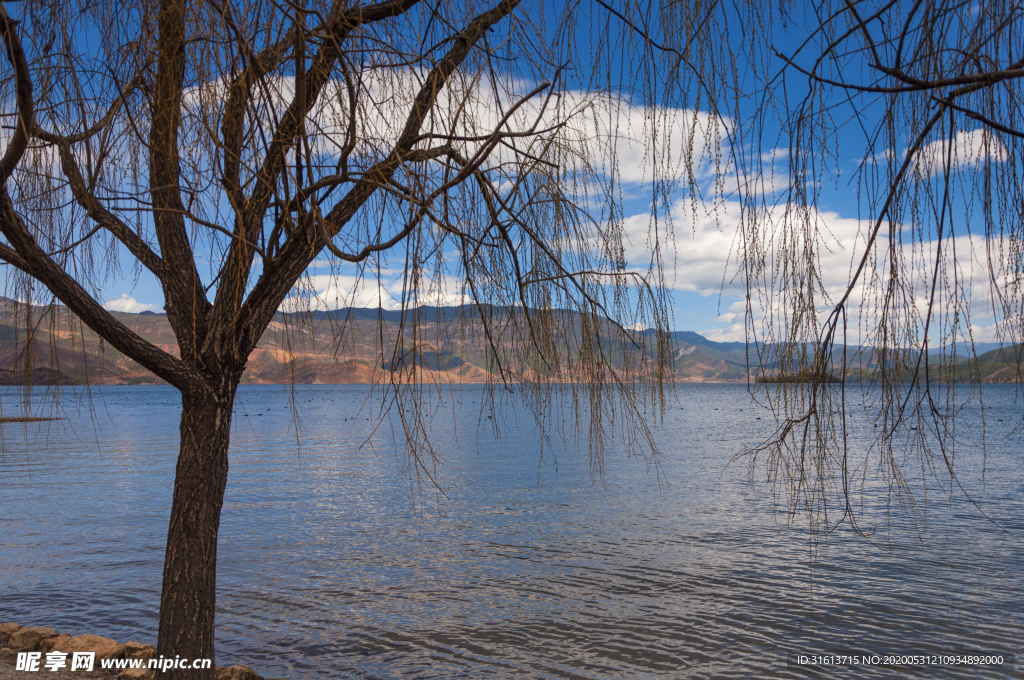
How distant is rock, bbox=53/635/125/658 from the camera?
7215mm

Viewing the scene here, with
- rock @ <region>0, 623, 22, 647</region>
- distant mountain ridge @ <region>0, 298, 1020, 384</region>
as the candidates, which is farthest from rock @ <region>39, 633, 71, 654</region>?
distant mountain ridge @ <region>0, 298, 1020, 384</region>

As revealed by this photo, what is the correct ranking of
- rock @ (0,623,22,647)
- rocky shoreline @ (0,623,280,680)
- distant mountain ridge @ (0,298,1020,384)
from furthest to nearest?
rock @ (0,623,22,647) < rocky shoreline @ (0,623,280,680) < distant mountain ridge @ (0,298,1020,384)

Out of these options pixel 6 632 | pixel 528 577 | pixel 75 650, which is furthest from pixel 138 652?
pixel 528 577

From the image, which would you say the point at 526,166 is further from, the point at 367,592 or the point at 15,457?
the point at 15,457

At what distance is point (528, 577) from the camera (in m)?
13.2

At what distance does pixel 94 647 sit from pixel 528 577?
312 inches

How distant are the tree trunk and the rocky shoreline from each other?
2.62 m

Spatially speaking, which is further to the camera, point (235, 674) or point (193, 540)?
point (235, 674)

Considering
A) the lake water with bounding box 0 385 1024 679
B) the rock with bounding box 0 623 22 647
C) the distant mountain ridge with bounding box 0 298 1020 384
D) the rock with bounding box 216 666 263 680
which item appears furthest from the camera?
the lake water with bounding box 0 385 1024 679

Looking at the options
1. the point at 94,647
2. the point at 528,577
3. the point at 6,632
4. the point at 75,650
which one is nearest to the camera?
the point at 75,650

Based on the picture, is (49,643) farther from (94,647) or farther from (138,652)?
(138,652)

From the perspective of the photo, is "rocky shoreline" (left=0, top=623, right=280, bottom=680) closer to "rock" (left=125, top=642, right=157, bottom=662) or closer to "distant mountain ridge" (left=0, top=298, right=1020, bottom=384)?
"rock" (left=125, top=642, right=157, bottom=662)

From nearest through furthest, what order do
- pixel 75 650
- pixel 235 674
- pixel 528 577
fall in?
pixel 235 674 < pixel 75 650 < pixel 528 577

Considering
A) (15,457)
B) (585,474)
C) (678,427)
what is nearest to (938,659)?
(585,474)
